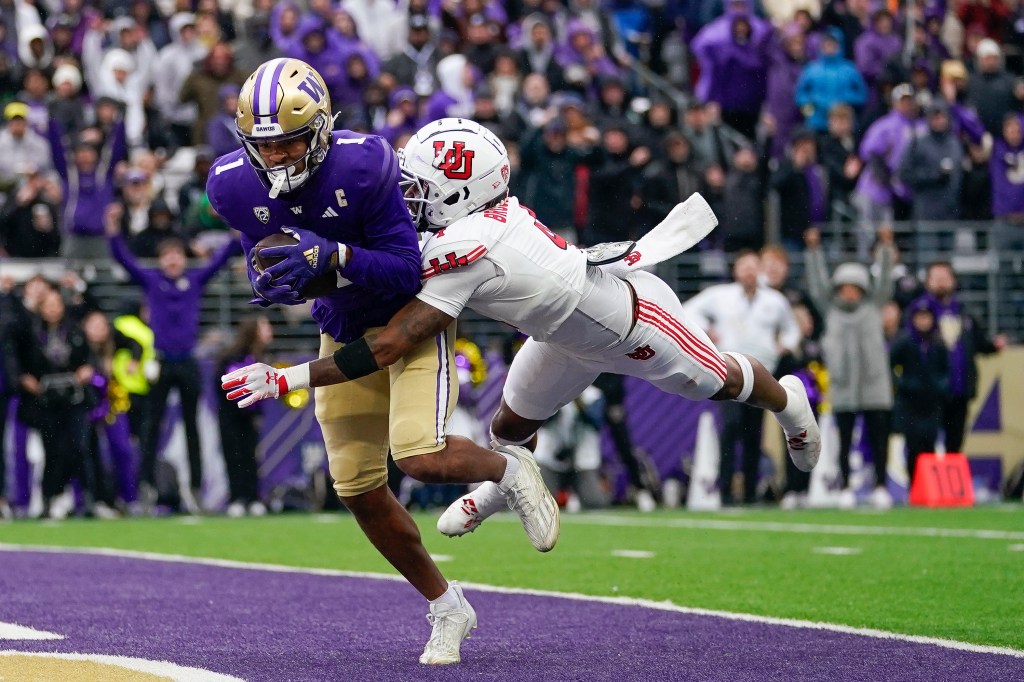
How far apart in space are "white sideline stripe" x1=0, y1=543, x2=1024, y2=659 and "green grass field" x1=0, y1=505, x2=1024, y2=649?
121mm

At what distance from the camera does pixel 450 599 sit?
5.59m

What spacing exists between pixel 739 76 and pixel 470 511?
421 inches

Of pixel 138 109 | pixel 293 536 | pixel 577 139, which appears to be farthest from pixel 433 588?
pixel 138 109

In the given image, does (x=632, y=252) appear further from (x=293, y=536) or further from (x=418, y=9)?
(x=418, y=9)

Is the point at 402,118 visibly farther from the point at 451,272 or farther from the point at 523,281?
the point at 451,272

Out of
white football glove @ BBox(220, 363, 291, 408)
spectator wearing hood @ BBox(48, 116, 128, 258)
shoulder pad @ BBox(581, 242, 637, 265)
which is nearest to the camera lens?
white football glove @ BBox(220, 363, 291, 408)

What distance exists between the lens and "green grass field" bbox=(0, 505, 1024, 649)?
6.64 m

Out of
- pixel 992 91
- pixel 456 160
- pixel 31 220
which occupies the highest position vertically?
pixel 992 91

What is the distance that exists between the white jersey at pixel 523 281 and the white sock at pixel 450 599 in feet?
3.01

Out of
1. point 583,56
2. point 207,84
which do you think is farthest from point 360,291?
point 583,56

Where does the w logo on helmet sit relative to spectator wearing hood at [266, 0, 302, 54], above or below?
below

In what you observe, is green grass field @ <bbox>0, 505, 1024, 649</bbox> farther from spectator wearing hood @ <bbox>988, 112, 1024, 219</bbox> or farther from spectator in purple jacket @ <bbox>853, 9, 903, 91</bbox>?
spectator in purple jacket @ <bbox>853, 9, 903, 91</bbox>

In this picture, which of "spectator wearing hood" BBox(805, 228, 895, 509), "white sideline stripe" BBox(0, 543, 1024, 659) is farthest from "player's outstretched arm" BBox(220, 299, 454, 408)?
"spectator wearing hood" BBox(805, 228, 895, 509)

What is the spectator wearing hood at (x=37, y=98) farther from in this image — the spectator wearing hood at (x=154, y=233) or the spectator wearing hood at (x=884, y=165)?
the spectator wearing hood at (x=884, y=165)
